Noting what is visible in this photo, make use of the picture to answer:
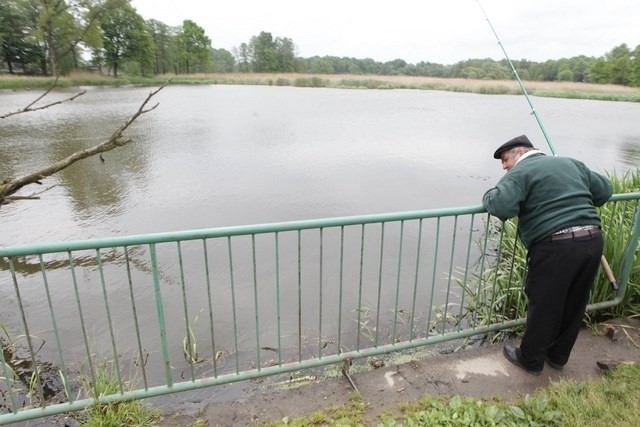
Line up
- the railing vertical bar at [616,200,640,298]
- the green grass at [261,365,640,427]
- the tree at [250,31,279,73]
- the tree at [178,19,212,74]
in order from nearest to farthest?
the green grass at [261,365,640,427] → the railing vertical bar at [616,200,640,298] → the tree at [178,19,212,74] → the tree at [250,31,279,73]

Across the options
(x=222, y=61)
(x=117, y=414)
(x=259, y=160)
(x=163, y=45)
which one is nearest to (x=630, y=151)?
(x=259, y=160)

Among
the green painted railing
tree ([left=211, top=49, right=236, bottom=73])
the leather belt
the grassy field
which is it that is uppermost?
tree ([left=211, top=49, right=236, bottom=73])

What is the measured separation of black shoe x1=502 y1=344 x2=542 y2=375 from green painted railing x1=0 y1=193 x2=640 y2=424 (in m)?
0.20

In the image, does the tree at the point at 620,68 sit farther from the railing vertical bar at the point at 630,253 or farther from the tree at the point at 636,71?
the railing vertical bar at the point at 630,253

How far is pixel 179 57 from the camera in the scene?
218 ft

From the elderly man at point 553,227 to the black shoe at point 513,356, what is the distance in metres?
0.22

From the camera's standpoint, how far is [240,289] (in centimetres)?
539

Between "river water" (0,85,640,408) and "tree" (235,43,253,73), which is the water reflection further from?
"tree" (235,43,253,73)

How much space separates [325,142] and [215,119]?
594 cm

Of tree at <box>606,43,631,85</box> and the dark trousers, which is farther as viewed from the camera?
tree at <box>606,43,631,85</box>

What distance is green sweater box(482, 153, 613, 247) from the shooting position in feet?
8.13

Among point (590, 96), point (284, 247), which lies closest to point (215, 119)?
point (284, 247)

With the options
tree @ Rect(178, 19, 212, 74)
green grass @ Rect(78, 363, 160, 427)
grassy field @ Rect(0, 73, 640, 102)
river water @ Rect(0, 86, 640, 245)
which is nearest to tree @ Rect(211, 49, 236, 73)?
tree @ Rect(178, 19, 212, 74)

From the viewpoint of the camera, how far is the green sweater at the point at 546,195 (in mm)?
2477
